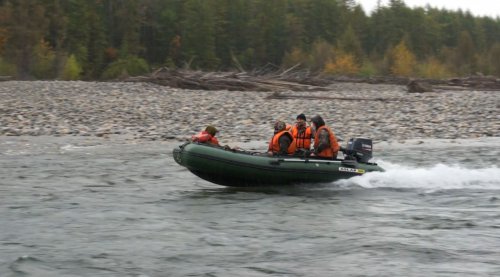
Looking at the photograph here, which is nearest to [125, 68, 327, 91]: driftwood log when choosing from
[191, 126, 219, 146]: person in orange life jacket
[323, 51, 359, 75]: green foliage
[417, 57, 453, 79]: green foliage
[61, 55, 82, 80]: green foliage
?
[61, 55, 82, 80]: green foliage

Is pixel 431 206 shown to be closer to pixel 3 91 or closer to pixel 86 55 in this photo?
pixel 3 91

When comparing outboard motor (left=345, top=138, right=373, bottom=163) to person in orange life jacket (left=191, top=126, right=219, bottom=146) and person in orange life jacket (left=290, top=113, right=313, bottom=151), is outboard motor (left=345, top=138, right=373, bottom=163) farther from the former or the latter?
person in orange life jacket (left=191, top=126, right=219, bottom=146)

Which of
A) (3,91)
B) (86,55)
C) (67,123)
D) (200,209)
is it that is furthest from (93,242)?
(86,55)

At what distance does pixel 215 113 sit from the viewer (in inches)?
933

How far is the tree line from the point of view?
165 feet

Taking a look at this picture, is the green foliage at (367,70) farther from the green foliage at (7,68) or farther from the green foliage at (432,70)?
the green foliage at (7,68)

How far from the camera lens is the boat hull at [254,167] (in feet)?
38.9

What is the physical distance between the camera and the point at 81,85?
3097 cm

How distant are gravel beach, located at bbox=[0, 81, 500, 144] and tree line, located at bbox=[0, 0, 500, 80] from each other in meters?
13.3

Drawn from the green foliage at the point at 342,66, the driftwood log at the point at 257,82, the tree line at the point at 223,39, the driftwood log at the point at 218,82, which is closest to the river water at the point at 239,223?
the driftwood log at the point at 218,82

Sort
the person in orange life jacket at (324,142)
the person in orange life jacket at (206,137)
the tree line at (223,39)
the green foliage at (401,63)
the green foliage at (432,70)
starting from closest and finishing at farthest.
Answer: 1. the person in orange life jacket at (206,137)
2. the person in orange life jacket at (324,142)
3. the tree line at (223,39)
4. the green foliage at (432,70)
5. the green foliage at (401,63)

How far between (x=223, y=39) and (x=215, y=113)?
146 feet

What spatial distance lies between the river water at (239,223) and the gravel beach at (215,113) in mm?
4943

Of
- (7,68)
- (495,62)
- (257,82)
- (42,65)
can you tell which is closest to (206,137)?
(257,82)
